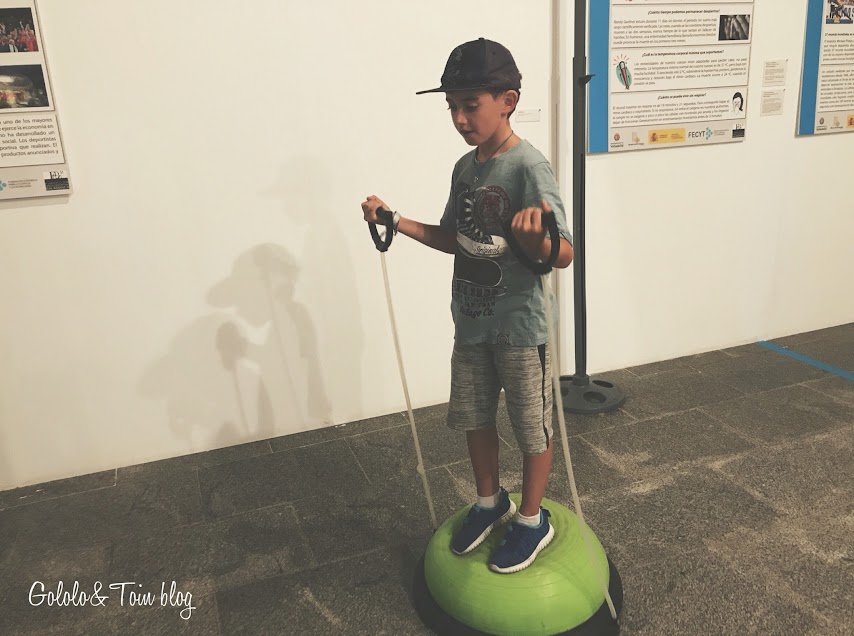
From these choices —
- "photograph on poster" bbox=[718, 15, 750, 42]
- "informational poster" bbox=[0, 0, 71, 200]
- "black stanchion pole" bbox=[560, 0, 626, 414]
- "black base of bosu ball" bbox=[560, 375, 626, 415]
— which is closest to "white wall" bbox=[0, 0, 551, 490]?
"informational poster" bbox=[0, 0, 71, 200]

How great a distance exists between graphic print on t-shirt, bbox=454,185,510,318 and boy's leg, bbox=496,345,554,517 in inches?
5.4

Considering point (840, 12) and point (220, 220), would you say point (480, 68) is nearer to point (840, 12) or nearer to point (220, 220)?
point (220, 220)

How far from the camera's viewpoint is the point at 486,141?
159 centimetres

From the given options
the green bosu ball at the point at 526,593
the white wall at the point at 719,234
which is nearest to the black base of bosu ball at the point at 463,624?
the green bosu ball at the point at 526,593

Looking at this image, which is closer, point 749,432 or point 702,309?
point 749,432

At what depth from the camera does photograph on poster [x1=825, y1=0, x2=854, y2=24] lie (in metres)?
3.27

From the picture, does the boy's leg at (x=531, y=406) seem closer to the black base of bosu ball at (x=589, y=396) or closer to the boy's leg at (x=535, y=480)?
the boy's leg at (x=535, y=480)

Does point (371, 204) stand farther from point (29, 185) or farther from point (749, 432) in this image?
point (749, 432)

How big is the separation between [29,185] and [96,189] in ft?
0.70

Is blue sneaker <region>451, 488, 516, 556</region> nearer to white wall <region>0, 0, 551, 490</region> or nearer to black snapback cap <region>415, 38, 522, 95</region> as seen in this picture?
black snapback cap <region>415, 38, 522, 95</region>

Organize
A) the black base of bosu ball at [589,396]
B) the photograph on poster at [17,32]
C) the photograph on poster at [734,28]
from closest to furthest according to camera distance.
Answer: the photograph on poster at [17,32] < the black base of bosu ball at [589,396] < the photograph on poster at [734,28]

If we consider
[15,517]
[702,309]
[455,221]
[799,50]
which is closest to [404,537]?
[455,221]

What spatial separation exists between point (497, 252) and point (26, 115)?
5.90ft

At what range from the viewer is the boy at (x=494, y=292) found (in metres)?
1.51
